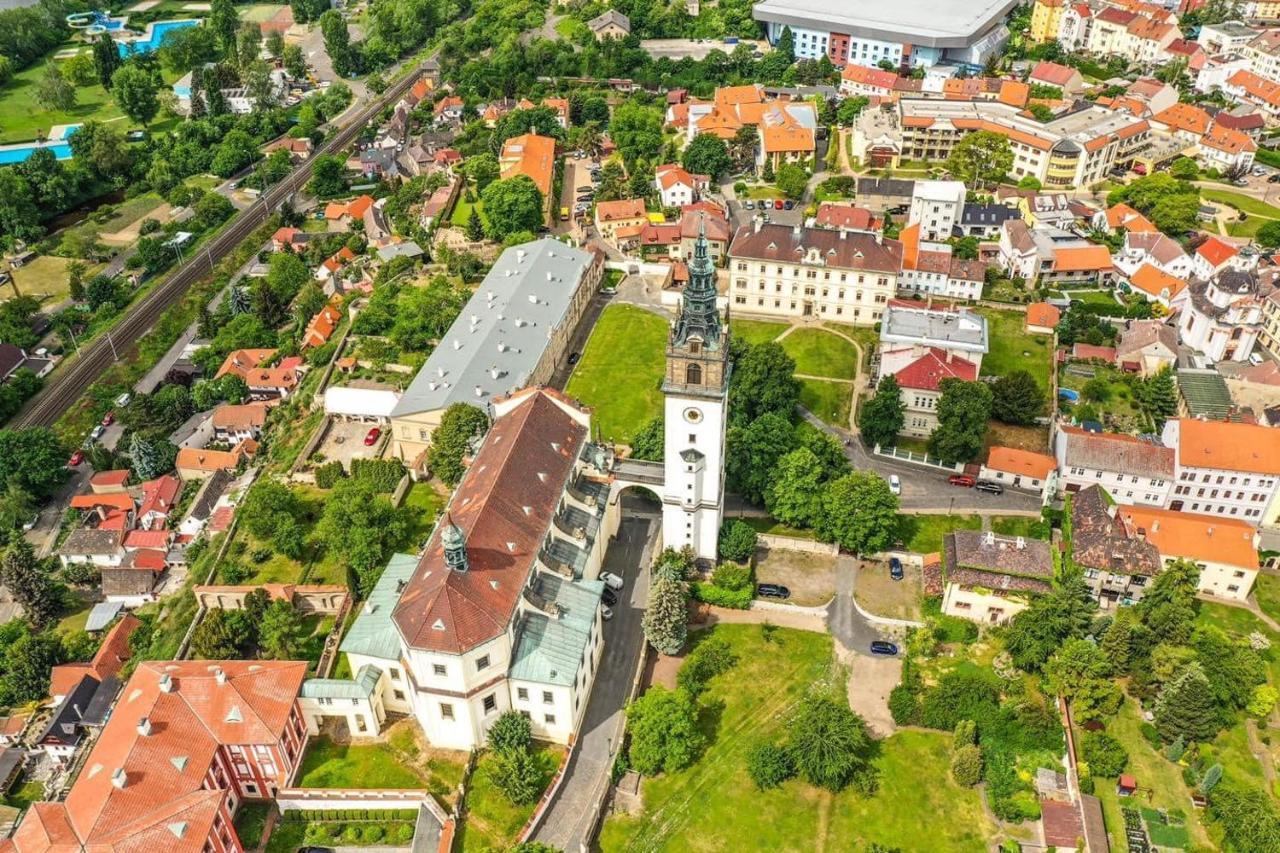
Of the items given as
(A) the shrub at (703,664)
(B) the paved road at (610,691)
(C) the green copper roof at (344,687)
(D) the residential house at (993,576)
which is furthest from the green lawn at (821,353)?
(C) the green copper roof at (344,687)

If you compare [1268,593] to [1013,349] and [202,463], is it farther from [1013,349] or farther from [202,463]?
[202,463]

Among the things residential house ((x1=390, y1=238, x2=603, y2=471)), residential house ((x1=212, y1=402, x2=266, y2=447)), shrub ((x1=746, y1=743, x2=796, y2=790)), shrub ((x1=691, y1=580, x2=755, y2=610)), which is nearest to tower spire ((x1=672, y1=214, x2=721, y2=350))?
shrub ((x1=691, y1=580, x2=755, y2=610))

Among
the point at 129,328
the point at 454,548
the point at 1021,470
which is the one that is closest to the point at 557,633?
the point at 454,548

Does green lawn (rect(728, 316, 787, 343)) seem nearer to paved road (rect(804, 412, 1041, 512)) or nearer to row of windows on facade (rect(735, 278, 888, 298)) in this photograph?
row of windows on facade (rect(735, 278, 888, 298))

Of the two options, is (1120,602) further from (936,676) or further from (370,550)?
(370,550)

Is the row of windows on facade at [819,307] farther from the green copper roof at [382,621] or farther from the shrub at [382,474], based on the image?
the green copper roof at [382,621]

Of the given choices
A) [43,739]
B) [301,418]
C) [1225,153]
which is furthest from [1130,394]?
[43,739]

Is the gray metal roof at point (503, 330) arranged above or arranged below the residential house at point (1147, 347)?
above
